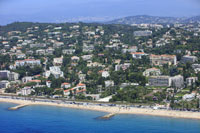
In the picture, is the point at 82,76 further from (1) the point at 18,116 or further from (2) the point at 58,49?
(2) the point at 58,49

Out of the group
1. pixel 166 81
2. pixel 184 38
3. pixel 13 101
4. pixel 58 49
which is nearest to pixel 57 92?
pixel 13 101

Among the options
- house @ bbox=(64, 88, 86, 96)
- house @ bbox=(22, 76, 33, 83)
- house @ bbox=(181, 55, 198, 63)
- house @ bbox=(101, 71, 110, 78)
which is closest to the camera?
house @ bbox=(64, 88, 86, 96)

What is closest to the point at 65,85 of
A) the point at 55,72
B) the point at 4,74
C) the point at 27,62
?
the point at 55,72

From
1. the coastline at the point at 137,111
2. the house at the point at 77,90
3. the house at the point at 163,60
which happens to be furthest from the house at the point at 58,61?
the coastline at the point at 137,111

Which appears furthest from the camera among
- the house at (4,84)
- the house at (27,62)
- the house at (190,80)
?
the house at (27,62)

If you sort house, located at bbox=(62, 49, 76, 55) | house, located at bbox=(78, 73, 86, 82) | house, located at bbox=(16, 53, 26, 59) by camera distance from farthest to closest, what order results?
house, located at bbox=(62, 49, 76, 55) < house, located at bbox=(16, 53, 26, 59) < house, located at bbox=(78, 73, 86, 82)

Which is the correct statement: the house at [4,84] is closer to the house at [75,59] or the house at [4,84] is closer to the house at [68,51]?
the house at [75,59]

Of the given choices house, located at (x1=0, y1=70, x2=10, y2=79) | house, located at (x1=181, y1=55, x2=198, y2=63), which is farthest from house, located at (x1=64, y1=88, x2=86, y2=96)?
house, located at (x1=181, y1=55, x2=198, y2=63)

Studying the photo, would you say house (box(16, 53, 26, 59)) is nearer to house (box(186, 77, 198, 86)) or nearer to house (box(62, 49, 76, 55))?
house (box(62, 49, 76, 55))

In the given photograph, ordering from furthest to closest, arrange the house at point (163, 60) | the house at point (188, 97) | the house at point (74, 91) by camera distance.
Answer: the house at point (163, 60), the house at point (74, 91), the house at point (188, 97)

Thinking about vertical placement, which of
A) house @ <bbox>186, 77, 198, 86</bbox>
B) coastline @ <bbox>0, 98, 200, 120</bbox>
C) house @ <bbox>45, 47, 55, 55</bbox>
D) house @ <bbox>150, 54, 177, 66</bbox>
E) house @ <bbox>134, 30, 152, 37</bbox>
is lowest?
coastline @ <bbox>0, 98, 200, 120</bbox>

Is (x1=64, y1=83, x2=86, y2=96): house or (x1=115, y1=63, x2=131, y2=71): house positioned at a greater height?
(x1=115, y1=63, x2=131, y2=71): house
